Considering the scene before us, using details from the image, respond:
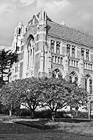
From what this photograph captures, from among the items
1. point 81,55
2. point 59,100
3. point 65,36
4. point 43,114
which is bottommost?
point 43,114

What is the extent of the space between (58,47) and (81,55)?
7.26 meters

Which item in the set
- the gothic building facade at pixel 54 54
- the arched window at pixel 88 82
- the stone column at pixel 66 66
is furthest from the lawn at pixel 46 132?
the arched window at pixel 88 82

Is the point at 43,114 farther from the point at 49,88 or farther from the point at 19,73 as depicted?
the point at 19,73

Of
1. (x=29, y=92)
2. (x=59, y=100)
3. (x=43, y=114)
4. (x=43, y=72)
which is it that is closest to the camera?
(x=59, y=100)

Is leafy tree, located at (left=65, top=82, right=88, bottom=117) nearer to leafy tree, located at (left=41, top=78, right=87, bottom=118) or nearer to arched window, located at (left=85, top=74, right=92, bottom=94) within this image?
leafy tree, located at (left=41, top=78, right=87, bottom=118)

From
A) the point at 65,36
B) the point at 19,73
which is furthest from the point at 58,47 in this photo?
the point at 19,73

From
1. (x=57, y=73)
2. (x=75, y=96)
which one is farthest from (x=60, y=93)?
(x=57, y=73)

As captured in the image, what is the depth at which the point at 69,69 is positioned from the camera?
51.6m

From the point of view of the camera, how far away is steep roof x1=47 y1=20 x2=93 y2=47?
177 feet

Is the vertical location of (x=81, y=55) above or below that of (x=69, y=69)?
above

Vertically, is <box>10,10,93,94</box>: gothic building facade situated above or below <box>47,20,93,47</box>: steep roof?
below

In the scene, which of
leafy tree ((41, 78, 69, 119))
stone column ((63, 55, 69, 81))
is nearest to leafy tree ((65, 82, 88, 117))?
leafy tree ((41, 78, 69, 119))

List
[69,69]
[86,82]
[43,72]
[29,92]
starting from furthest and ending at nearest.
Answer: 1. [86,82]
2. [69,69]
3. [43,72]
4. [29,92]

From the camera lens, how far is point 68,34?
57125 millimetres
